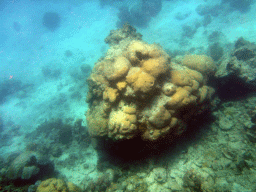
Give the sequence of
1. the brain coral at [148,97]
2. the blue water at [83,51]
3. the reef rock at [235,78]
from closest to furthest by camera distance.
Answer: the brain coral at [148,97]
the reef rock at [235,78]
the blue water at [83,51]

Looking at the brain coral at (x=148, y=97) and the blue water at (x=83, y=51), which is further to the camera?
the blue water at (x=83, y=51)

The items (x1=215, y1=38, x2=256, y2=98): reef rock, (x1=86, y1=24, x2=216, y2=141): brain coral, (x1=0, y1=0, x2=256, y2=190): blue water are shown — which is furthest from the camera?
(x1=0, y1=0, x2=256, y2=190): blue water

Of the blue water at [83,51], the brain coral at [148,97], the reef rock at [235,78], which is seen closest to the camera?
the brain coral at [148,97]

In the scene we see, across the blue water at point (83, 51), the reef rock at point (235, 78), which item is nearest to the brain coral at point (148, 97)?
the reef rock at point (235, 78)

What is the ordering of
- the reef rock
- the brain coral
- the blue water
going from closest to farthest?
1. the brain coral
2. the reef rock
3. the blue water

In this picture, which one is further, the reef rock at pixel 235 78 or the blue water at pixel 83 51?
the blue water at pixel 83 51

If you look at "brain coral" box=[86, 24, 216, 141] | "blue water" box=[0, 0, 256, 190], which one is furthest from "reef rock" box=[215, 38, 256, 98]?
"blue water" box=[0, 0, 256, 190]

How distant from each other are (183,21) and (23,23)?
66.3m

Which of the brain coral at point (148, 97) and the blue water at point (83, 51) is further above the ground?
the blue water at point (83, 51)

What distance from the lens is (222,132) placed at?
4.76 meters

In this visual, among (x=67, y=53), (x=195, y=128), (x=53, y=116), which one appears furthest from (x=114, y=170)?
A: (x=67, y=53)

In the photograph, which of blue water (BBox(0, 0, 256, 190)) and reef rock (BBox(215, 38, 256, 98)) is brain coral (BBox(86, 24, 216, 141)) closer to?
reef rock (BBox(215, 38, 256, 98))

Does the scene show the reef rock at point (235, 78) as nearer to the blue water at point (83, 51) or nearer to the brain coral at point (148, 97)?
the brain coral at point (148, 97)

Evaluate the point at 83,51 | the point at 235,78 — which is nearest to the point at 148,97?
the point at 235,78
